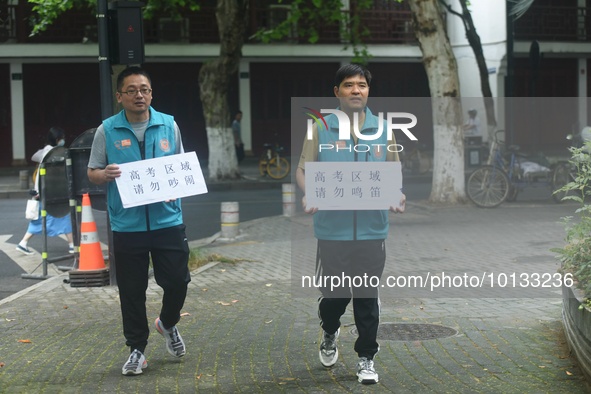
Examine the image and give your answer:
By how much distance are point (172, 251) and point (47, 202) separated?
496 cm

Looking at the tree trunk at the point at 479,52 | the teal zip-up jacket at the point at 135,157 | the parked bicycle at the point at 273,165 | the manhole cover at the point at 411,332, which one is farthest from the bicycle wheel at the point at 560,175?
the teal zip-up jacket at the point at 135,157

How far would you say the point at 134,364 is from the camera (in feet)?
20.6

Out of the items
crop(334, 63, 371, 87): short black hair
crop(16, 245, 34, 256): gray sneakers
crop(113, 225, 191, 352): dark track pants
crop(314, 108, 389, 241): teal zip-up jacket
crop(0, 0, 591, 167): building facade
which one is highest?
crop(0, 0, 591, 167): building facade

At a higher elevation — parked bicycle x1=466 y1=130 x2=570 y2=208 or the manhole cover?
parked bicycle x1=466 y1=130 x2=570 y2=208

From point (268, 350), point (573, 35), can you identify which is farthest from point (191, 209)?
point (573, 35)

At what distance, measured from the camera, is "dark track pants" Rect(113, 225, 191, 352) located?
6.37 m

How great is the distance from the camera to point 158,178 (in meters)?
6.34

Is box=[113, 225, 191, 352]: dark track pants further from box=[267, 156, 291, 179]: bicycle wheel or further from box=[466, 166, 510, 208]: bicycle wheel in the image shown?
box=[267, 156, 291, 179]: bicycle wheel

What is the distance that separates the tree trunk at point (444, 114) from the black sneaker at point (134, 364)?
1180 centimetres

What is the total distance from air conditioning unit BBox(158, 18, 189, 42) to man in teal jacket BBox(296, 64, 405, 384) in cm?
2924

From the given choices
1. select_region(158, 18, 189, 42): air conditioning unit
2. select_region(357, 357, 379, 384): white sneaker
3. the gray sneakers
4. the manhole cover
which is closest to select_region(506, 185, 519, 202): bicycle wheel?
the gray sneakers

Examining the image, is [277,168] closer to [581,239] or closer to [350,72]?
[581,239]

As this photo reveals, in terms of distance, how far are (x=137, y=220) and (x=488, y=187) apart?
38.7 ft

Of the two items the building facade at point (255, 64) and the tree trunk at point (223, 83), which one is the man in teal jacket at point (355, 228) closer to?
the tree trunk at point (223, 83)
